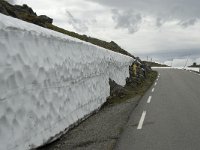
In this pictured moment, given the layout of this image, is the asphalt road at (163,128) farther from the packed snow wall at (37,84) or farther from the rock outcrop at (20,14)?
the rock outcrop at (20,14)

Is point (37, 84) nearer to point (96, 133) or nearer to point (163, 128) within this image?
point (96, 133)

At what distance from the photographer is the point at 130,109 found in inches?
564

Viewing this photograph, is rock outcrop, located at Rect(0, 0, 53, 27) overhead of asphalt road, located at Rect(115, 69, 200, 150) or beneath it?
overhead

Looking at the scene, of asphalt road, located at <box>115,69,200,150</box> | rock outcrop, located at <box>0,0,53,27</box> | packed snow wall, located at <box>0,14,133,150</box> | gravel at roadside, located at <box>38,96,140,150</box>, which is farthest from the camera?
rock outcrop, located at <box>0,0,53,27</box>

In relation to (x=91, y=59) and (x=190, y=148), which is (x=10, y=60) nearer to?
(x=190, y=148)

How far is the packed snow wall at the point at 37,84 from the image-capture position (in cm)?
685

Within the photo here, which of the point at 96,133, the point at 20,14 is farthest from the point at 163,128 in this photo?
the point at 20,14

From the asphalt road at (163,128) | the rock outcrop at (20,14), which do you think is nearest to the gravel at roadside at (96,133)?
the asphalt road at (163,128)

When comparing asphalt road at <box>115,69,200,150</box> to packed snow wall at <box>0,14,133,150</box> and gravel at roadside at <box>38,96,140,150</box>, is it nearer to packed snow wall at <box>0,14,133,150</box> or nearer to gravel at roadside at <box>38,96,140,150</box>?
gravel at roadside at <box>38,96,140,150</box>

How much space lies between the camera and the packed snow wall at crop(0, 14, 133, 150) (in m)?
6.85

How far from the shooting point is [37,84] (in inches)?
324

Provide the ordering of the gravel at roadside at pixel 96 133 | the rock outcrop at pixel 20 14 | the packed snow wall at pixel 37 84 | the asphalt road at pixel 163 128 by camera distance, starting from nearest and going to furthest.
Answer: the packed snow wall at pixel 37 84 → the asphalt road at pixel 163 128 → the gravel at roadside at pixel 96 133 → the rock outcrop at pixel 20 14

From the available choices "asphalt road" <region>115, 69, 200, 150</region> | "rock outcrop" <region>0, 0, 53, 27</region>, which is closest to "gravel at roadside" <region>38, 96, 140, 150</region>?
"asphalt road" <region>115, 69, 200, 150</region>

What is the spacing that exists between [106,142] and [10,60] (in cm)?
315
